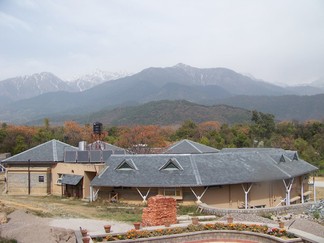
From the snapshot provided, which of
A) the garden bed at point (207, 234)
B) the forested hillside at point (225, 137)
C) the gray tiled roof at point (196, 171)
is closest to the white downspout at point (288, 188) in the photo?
the gray tiled roof at point (196, 171)

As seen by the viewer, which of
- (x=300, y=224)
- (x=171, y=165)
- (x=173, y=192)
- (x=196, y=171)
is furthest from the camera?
(x=171, y=165)

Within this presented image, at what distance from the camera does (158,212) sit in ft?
61.0

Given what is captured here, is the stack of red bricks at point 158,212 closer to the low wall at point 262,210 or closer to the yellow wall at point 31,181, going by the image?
the low wall at point 262,210

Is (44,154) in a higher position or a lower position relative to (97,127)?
lower

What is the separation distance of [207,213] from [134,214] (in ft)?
13.6

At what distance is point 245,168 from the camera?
2917 cm

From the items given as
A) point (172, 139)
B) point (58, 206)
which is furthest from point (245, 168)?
point (172, 139)

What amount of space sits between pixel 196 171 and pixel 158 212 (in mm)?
9515

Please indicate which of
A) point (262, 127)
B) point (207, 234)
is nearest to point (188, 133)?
point (262, 127)

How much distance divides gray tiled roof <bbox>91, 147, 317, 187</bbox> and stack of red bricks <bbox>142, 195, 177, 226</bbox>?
7.84 metres

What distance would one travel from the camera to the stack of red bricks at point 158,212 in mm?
18562

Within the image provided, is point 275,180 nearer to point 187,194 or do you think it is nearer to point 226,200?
point 226,200

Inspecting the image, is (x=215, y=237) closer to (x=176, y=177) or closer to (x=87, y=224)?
(x=87, y=224)

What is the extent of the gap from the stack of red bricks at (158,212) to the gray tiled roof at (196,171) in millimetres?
7842
